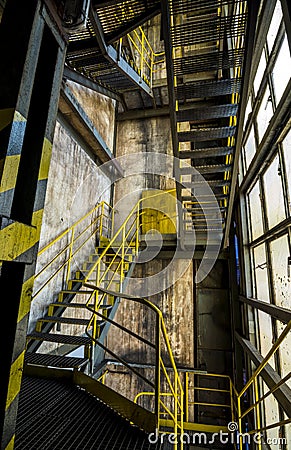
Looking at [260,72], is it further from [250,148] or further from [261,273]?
[261,273]

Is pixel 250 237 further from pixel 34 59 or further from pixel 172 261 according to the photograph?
pixel 34 59

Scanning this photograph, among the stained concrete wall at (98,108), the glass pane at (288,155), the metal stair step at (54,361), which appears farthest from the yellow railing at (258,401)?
the stained concrete wall at (98,108)

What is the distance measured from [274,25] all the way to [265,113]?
1087 millimetres

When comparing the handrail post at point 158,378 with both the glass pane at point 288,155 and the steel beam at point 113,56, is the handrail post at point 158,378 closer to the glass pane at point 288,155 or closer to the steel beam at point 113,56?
the glass pane at point 288,155

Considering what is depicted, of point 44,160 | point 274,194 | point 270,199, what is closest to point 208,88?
point 274,194

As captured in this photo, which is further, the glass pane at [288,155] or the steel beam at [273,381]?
the glass pane at [288,155]

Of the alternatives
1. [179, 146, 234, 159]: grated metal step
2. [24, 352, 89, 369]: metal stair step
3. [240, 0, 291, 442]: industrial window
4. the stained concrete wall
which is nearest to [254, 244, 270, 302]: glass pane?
[240, 0, 291, 442]: industrial window

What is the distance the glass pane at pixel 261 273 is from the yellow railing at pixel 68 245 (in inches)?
134

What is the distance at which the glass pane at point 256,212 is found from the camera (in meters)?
4.39

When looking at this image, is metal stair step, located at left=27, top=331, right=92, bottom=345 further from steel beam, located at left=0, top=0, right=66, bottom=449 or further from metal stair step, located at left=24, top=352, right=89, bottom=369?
steel beam, located at left=0, top=0, right=66, bottom=449

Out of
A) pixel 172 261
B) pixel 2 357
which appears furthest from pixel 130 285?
pixel 2 357

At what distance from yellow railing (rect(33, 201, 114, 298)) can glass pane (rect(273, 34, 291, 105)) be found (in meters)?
3.99

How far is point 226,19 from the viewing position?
8.49ft

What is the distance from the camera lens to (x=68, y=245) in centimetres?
495
